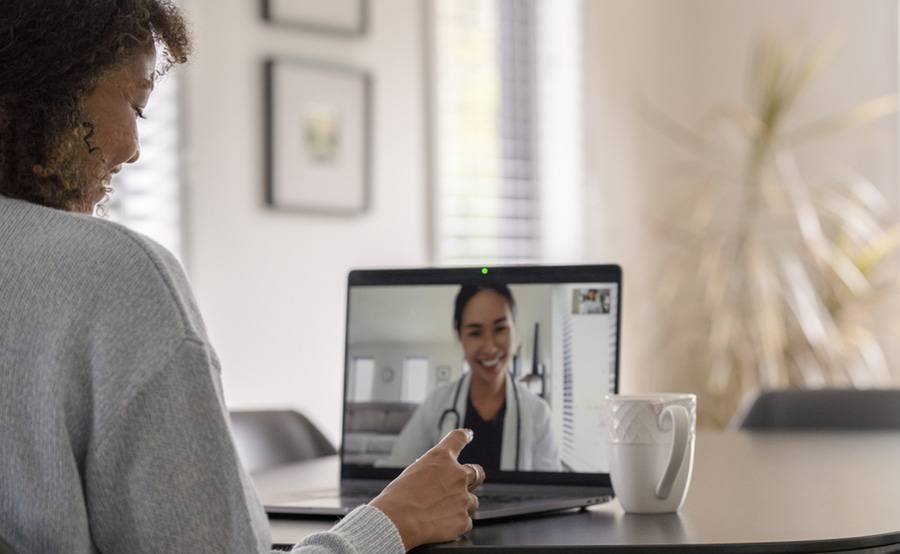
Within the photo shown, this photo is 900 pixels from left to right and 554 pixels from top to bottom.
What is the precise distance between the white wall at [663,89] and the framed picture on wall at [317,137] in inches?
43.3

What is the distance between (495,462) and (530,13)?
367 centimetres

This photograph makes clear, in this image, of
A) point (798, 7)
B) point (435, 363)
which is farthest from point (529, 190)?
point (435, 363)

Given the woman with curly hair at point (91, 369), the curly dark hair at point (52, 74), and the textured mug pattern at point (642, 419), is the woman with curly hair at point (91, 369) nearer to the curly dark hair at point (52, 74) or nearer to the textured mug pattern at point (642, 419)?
the curly dark hair at point (52, 74)

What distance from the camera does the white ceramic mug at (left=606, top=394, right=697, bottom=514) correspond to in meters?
1.39

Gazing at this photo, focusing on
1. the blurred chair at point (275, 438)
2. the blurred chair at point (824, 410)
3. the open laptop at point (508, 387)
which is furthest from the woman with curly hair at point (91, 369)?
the blurred chair at point (824, 410)

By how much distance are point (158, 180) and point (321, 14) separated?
779 millimetres

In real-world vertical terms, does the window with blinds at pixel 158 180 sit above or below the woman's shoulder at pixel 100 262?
above

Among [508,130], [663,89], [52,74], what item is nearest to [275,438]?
[52,74]

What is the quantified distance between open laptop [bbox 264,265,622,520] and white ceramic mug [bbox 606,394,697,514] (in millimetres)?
69

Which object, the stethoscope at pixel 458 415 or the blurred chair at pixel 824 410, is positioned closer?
the stethoscope at pixel 458 415

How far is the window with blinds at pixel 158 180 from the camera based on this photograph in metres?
3.69

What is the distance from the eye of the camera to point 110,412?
958 millimetres

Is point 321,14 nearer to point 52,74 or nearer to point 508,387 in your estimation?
point 508,387

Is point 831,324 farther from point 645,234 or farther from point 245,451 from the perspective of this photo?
point 245,451
